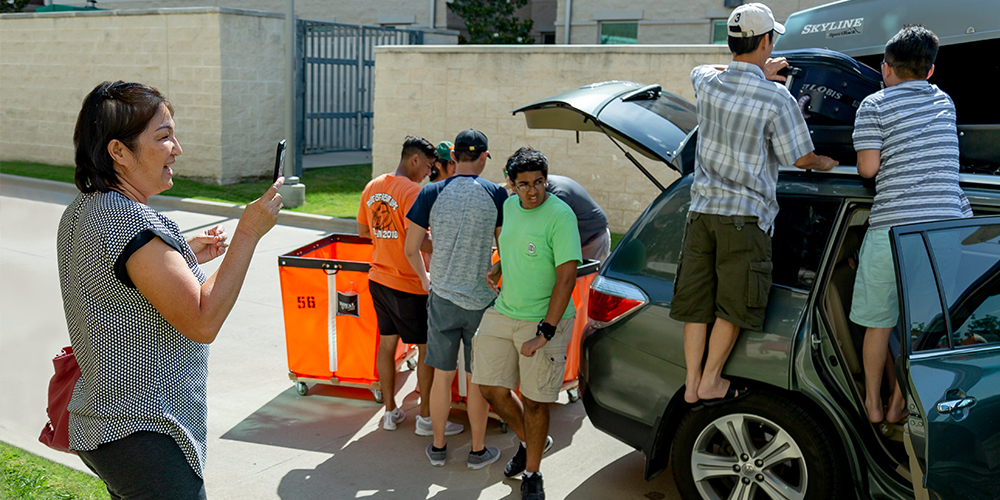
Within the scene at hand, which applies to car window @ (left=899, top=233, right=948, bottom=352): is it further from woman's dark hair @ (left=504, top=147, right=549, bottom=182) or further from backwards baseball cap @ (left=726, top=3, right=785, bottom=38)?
woman's dark hair @ (left=504, top=147, right=549, bottom=182)

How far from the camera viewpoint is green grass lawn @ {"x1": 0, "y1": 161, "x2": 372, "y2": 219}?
13266 mm

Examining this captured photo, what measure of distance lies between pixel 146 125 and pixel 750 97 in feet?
7.84

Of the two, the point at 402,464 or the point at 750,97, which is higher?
the point at 750,97

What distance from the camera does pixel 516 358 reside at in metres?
4.39

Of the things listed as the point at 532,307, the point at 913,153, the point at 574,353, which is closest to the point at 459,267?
the point at 532,307

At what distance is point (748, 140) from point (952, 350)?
1155 mm

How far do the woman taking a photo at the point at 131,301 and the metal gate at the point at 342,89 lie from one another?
13776mm

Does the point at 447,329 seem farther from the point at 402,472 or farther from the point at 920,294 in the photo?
the point at 920,294

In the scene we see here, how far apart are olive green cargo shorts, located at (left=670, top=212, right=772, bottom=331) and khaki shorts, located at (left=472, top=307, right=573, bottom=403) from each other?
0.76 meters

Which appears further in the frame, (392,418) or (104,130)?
(392,418)

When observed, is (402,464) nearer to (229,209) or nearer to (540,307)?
(540,307)

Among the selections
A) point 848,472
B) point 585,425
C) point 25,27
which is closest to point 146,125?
point 848,472

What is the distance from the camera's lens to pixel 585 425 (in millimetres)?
5246

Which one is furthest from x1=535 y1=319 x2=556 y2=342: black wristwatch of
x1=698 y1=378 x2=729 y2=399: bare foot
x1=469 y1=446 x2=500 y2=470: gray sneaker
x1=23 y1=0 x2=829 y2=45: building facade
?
x1=23 y1=0 x2=829 y2=45: building facade
